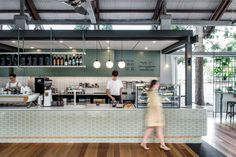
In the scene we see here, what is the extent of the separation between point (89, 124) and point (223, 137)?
11.7ft

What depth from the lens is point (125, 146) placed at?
564cm

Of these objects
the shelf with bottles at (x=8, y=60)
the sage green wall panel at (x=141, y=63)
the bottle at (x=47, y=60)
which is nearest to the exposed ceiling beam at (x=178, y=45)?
the sage green wall panel at (x=141, y=63)

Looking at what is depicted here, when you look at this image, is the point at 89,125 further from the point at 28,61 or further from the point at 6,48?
the point at 6,48

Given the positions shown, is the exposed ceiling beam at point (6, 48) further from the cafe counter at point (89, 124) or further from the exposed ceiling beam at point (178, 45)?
the exposed ceiling beam at point (178, 45)

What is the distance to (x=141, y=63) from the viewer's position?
34.1ft

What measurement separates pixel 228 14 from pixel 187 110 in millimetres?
4601

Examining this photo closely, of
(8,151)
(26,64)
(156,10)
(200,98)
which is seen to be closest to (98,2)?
(156,10)

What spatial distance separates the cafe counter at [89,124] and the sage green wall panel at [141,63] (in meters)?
4.54

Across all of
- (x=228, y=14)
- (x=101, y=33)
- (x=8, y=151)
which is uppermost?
(x=228, y=14)

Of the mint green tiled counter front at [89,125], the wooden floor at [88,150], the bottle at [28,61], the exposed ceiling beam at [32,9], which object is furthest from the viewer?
the exposed ceiling beam at [32,9]

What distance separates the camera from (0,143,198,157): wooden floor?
5035mm

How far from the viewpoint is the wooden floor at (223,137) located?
548 centimetres

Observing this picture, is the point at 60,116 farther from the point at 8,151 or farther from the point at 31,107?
the point at 8,151

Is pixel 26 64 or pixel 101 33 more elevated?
pixel 101 33
